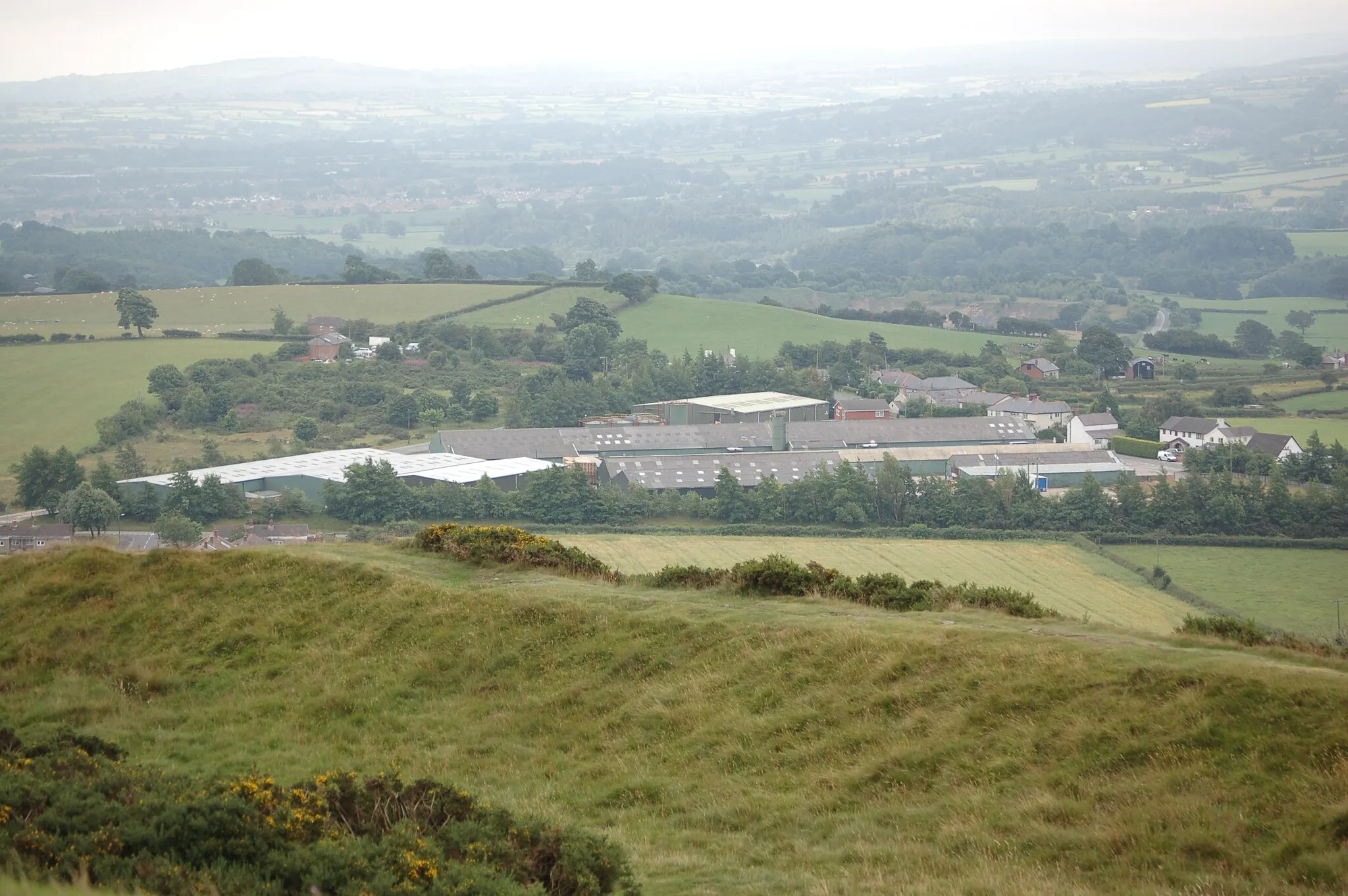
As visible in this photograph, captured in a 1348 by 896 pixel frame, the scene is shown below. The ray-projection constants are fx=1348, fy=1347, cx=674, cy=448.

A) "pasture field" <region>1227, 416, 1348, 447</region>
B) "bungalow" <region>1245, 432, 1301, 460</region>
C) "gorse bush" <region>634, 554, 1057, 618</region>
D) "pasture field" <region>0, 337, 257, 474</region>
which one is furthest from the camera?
"pasture field" <region>1227, 416, 1348, 447</region>

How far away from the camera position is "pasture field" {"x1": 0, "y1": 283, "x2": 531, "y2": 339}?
68875 mm

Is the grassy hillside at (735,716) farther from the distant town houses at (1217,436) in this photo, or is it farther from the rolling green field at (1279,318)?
the rolling green field at (1279,318)

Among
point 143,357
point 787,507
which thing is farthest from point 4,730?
point 143,357

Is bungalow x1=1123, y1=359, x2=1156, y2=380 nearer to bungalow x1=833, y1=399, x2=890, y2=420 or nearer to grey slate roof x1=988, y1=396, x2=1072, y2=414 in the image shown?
grey slate roof x1=988, y1=396, x2=1072, y2=414

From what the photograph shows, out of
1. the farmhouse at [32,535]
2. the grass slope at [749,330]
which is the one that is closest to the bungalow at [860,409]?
the grass slope at [749,330]

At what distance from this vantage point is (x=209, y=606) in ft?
46.2

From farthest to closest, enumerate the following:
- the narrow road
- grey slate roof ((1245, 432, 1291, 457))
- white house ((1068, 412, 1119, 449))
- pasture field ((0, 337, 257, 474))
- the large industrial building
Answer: the narrow road < white house ((1068, 412, 1119, 449)) < pasture field ((0, 337, 257, 474)) < grey slate roof ((1245, 432, 1291, 457)) < the large industrial building

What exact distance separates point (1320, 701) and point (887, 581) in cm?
542

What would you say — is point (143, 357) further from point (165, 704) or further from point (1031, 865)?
point (1031, 865)

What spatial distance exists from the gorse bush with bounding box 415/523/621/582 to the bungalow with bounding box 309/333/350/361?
48952mm

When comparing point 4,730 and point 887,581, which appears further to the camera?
point 887,581

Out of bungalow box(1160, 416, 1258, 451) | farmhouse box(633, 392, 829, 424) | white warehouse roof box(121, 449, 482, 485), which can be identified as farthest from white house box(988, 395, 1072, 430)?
white warehouse roof box(121, 449, 482, 485)

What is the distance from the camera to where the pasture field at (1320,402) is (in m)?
56.9

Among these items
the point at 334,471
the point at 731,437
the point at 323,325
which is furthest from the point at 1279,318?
the point at 334,471
